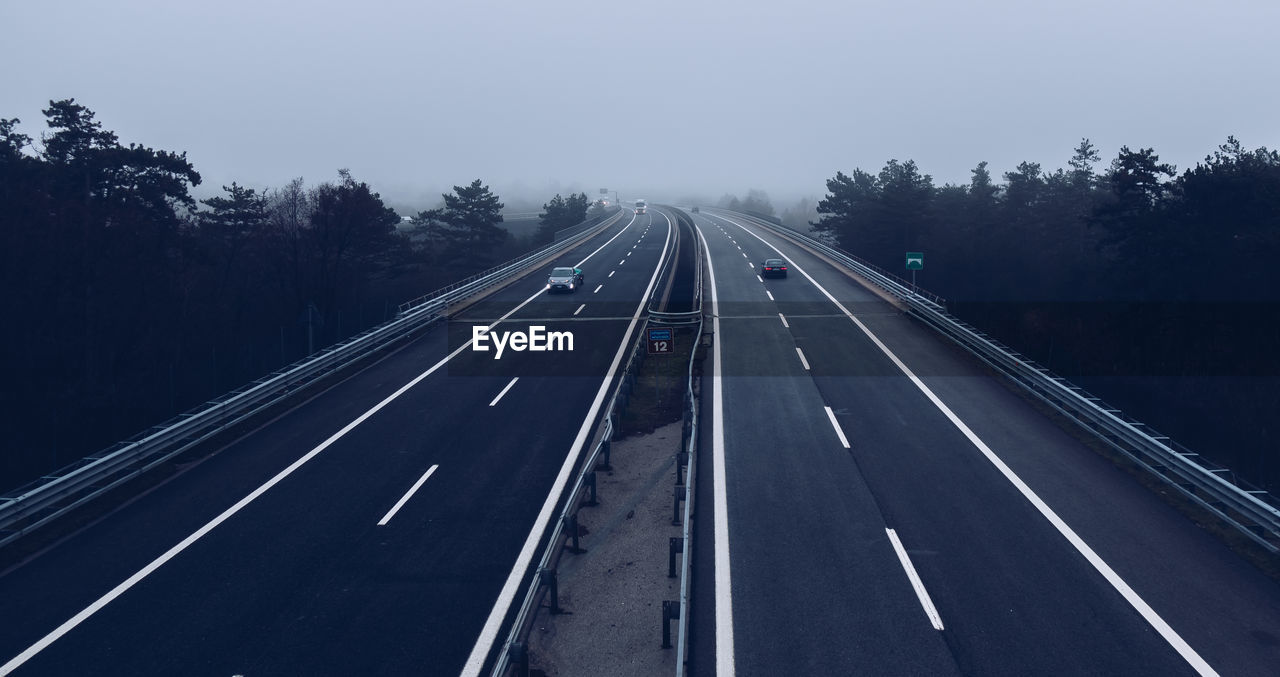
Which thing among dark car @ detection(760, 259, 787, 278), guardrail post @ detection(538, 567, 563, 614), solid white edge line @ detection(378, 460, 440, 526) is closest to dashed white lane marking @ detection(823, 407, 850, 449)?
guardrail post @ detection(538, 567, 563, 614)

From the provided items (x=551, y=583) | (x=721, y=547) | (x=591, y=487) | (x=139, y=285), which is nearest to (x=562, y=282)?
(x=139, y=285)

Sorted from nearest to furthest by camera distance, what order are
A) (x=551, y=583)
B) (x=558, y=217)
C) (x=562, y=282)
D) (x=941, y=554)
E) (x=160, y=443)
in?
(x=551, y=583)
(x=941, y=554)
(x=160, y=443)
(x=562, y=282)
(x=558, y=217)

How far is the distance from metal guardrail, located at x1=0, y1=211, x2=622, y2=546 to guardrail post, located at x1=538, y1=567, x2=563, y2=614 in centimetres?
964

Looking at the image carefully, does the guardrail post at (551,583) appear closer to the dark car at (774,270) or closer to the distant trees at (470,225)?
the dark car at (774,270)

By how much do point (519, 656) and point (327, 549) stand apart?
5903 millimetres

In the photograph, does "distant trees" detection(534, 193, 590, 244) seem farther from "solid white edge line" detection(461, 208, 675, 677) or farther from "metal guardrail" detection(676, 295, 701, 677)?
"metal guardrail" detection(676, 295, 701, 677)

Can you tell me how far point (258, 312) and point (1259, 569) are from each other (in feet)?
171

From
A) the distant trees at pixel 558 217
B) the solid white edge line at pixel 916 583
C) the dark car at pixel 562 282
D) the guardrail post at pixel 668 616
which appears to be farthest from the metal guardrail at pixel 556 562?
the distant trees at pixel 558 217

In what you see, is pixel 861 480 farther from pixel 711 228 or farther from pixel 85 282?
pixel 711 228

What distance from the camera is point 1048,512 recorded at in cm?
1431

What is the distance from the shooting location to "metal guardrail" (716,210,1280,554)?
1299 centimetres

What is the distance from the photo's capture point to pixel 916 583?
39.1ft

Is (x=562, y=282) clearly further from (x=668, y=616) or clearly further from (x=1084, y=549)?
(x=668, y=616)

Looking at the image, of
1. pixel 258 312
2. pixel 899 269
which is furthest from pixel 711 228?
pixel 258 312
